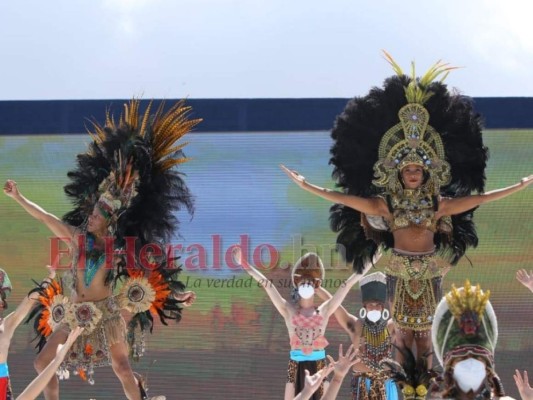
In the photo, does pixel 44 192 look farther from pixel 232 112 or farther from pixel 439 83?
pixel 439 83

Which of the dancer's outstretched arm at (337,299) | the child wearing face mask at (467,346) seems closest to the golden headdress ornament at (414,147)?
the dancer's outstretched arm at (337,299)

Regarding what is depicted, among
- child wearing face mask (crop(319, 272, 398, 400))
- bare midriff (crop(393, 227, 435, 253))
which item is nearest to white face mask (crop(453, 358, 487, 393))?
bare midriff (crop(393, 227, 435, 253))

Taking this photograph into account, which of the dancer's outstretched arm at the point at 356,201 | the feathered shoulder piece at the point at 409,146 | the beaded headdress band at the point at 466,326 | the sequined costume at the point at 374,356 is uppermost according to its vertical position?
the feathered shoulder piece at the point at 409,146

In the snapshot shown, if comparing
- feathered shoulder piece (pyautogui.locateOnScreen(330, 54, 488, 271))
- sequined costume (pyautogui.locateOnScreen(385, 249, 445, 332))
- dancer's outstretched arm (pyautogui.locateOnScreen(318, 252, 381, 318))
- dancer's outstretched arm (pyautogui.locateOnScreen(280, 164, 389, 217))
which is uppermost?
feathered shoulder piece (pyautogui.locateOnScreen(330, 54, 488, 271))

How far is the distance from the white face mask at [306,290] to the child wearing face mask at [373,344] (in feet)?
1.26

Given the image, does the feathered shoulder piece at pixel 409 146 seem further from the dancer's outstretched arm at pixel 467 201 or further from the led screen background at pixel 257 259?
the led screen background at pixel 257 259

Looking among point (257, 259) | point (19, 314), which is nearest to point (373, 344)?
point (257, 259)

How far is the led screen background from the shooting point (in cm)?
904

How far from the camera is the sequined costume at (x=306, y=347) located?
7785 mm

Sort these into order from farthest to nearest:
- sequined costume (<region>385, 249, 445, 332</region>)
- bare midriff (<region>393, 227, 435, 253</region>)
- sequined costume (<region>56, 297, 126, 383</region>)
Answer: sequined costume (<region>56, 297, 126, 383</region>)
bare midriff (<region>393, 227, 435, 253</region>)
sequined costume (<region>385, 249, 445, 332</region>)

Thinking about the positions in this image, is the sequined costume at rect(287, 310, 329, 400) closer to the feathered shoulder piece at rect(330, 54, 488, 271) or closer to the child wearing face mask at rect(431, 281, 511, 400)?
the feathered shoulder piece at rect(330, 54, 488, 271)

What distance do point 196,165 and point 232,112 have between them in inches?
21.1

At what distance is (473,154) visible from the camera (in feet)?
23.4

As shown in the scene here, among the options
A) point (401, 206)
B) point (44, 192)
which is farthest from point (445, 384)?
point (44, 192)
